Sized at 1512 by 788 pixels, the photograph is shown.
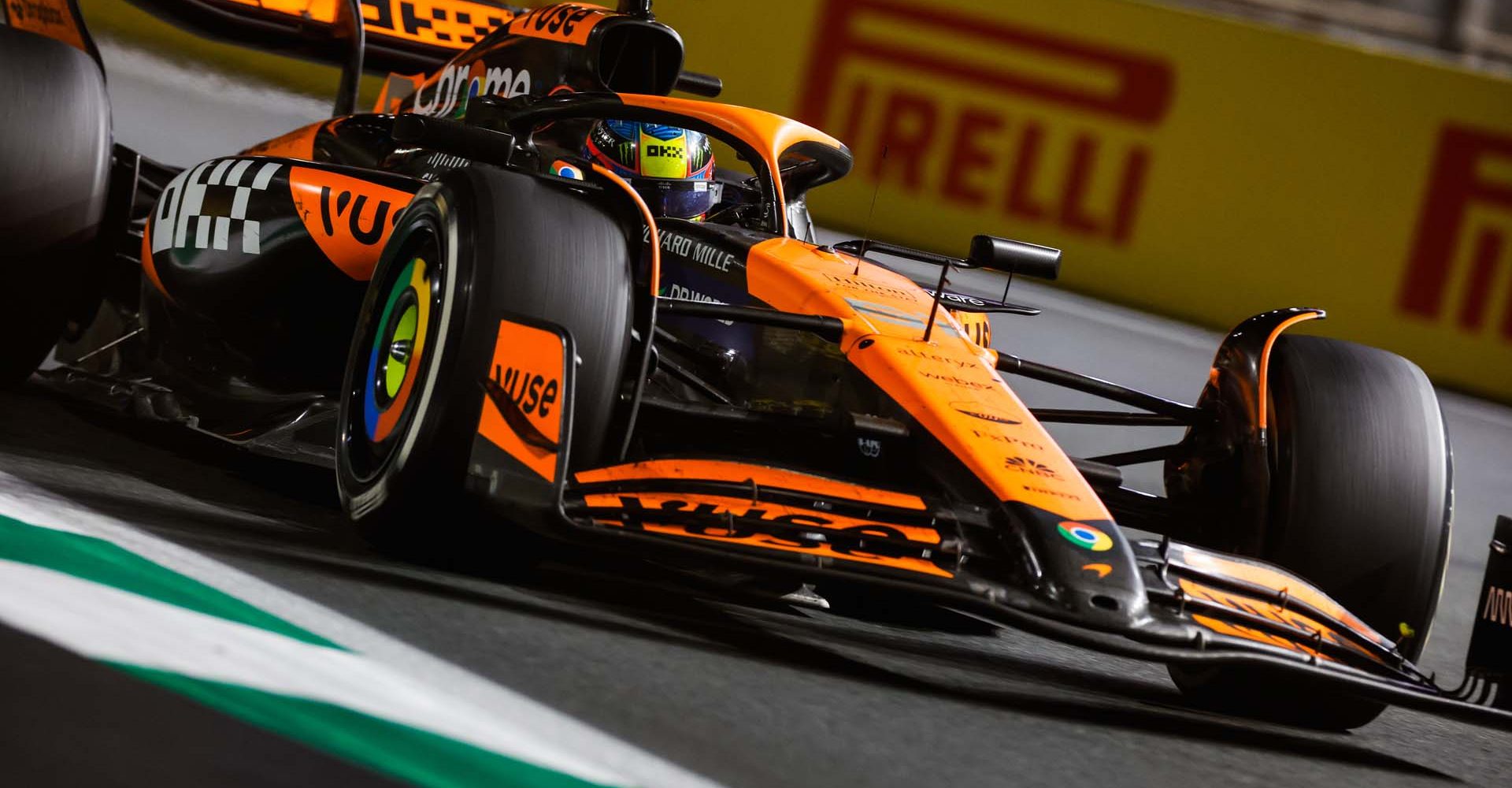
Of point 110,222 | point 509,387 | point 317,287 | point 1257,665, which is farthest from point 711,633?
point 110,222

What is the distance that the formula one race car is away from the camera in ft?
10.5

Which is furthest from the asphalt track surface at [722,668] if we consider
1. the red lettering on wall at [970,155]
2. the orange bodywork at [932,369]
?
the red lettering on wall at [970,155]

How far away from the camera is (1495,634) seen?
3420mm

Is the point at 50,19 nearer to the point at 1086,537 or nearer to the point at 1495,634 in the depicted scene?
the point at 1086,537

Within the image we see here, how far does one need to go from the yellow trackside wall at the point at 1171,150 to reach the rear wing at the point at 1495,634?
5346 mm

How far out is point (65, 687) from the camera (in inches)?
90.2

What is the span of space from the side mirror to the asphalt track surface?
79 centimetres

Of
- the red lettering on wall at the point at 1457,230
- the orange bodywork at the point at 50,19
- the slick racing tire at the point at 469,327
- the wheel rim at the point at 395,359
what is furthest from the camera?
the red lettering on wall at the point at 1457,230

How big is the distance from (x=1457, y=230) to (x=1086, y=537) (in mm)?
6072

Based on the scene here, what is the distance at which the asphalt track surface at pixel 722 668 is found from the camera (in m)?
2.66

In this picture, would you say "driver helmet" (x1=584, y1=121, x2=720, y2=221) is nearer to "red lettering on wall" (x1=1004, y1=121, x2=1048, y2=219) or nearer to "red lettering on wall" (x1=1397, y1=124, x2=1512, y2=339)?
"red lettering on wall" (x1=1004, y1=121, x2=1048, y2=219)

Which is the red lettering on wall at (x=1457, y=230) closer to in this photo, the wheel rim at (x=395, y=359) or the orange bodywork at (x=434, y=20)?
the orange bodywork at (x=434, y=20)

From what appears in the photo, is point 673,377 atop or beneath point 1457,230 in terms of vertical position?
beneath

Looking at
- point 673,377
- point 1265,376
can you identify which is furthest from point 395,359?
point 1265,376
